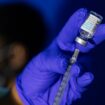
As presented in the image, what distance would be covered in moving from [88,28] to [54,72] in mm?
202

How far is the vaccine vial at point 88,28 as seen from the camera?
2.55 feet

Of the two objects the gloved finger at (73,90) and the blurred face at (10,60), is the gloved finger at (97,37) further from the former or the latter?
the blurred face at (10,60)

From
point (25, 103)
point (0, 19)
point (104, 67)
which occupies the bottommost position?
point (25, 103)

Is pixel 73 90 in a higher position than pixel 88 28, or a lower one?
lower

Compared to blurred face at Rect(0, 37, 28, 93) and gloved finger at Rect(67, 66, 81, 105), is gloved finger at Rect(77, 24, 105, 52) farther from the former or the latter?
blurred face at Rect(0, 37, 28, 93)

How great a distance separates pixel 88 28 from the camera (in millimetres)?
776

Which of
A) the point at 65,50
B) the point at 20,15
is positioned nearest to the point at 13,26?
the point at 20,15

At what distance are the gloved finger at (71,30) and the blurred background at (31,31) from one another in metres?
0.10

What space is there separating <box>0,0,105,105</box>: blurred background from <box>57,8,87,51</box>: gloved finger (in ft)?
0.32

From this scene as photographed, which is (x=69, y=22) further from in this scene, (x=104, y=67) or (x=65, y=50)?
(x=104, y=67)

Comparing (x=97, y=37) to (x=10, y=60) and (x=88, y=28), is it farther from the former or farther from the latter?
(x=10, y=60)

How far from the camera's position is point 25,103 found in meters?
0.97

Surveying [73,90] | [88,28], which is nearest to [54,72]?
[73,90]

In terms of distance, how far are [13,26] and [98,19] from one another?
11.1 inches
